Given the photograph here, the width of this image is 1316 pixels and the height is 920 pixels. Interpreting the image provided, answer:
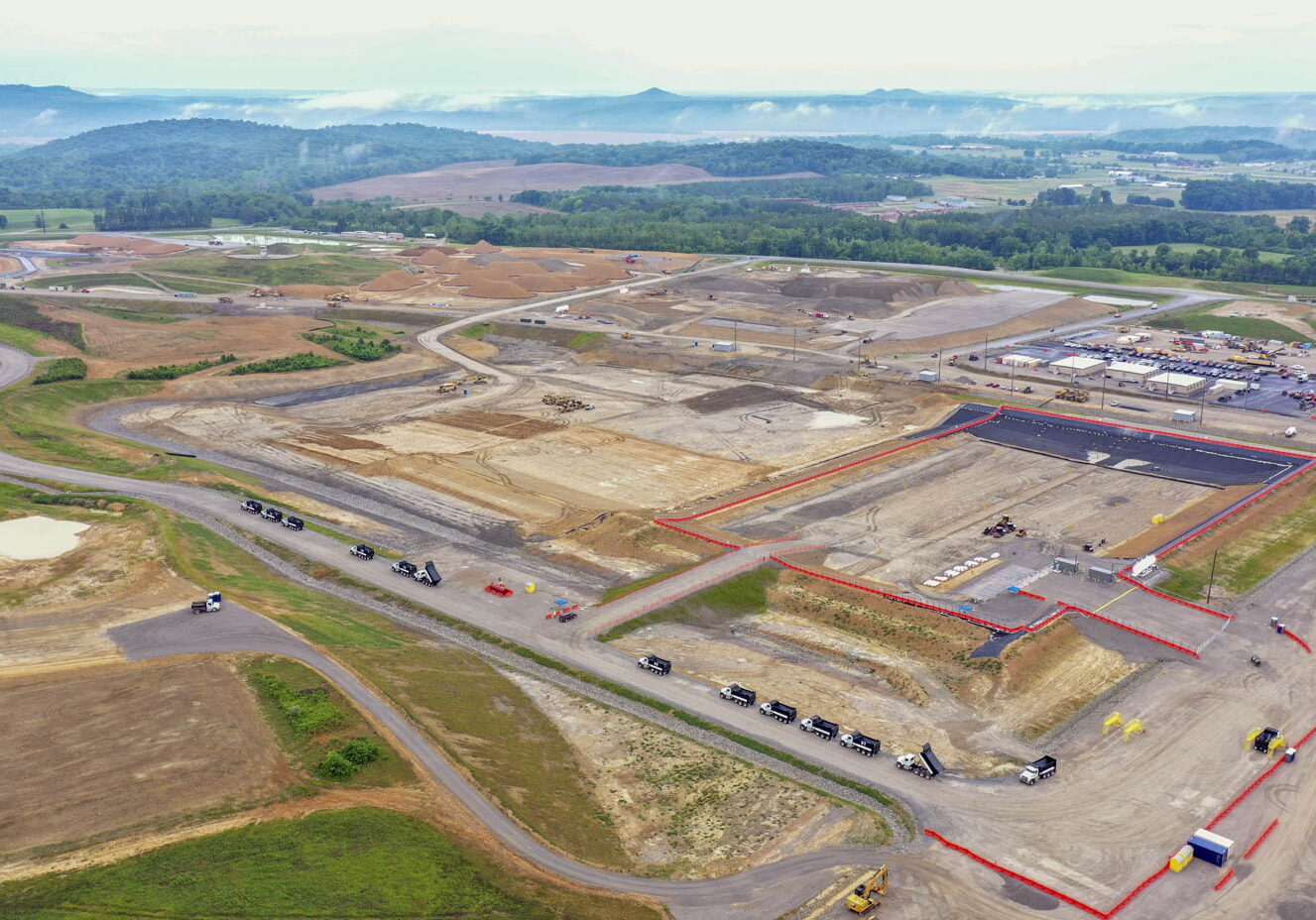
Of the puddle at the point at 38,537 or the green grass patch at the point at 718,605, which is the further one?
the puddle at the point at 38,537

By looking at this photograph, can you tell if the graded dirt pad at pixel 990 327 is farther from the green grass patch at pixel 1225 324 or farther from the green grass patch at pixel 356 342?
the green grass patch at pixel 356 342

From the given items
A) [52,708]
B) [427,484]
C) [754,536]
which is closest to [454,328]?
[427,484]

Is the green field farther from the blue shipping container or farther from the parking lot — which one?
the parking lot

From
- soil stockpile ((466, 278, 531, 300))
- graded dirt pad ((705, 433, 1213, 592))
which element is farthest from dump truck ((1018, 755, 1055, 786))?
soil stockpile ((466, 278, 531, 300))

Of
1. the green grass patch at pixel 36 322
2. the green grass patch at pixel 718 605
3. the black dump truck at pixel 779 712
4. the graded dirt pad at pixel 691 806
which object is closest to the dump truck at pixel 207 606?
the graded dirt pad at pixel 691 806

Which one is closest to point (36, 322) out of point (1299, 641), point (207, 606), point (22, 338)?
point (22, 338)

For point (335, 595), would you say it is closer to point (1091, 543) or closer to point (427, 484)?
point (427, 484)
